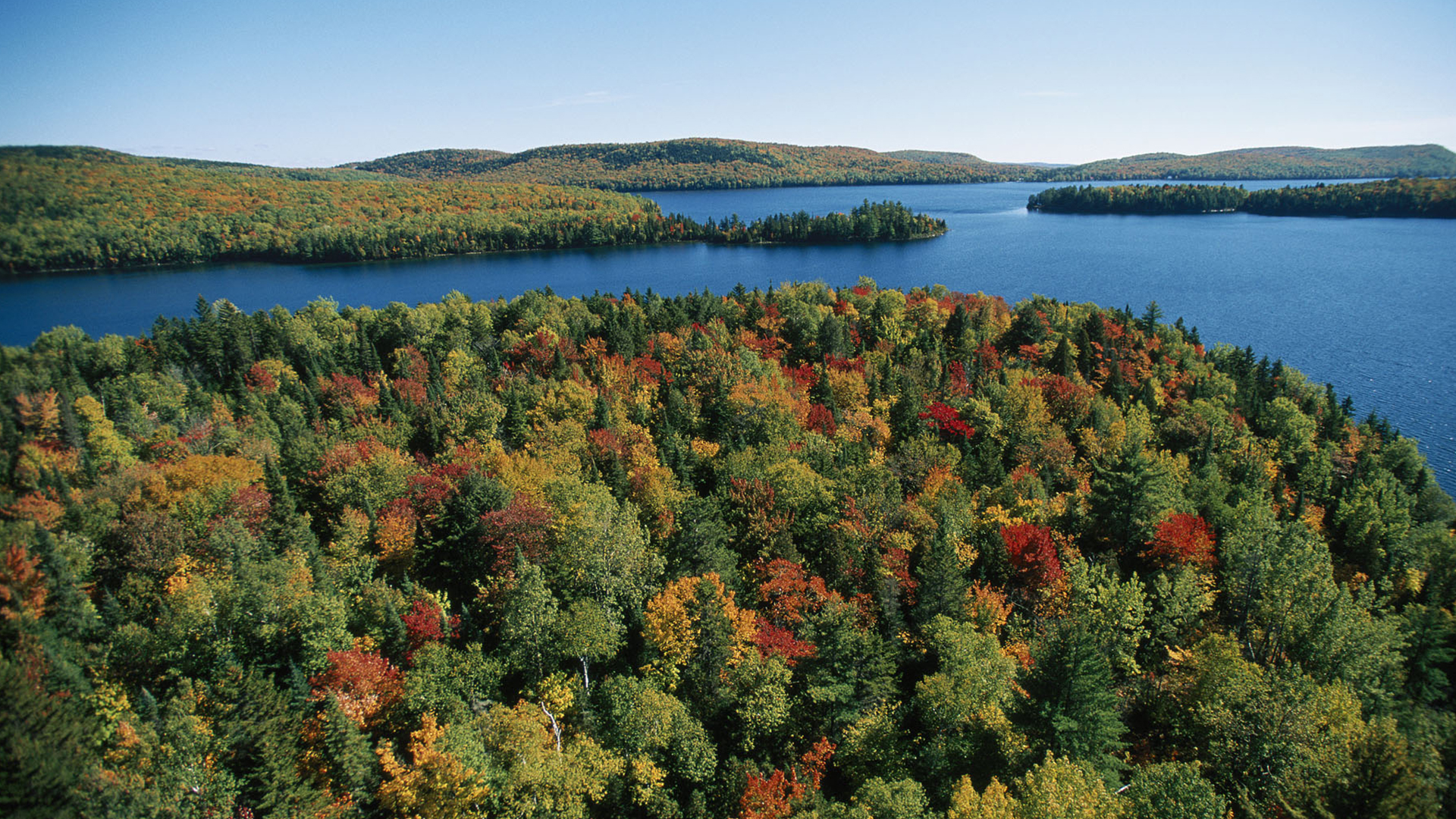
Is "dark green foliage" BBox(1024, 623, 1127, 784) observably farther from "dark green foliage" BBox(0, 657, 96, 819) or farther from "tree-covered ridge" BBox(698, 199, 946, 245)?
"tree-covered ridge" BBox(698, 199, 946, 245)

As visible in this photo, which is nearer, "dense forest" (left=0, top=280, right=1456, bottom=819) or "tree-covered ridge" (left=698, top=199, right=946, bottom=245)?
"dense forest" (left=0, top=280, right=1456, bottom=819)

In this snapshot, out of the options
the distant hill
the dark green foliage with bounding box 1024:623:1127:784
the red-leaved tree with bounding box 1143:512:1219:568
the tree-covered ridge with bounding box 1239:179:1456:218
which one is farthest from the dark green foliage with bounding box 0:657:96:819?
the tree-covered ridge with bounding box 1239:179:1456:218

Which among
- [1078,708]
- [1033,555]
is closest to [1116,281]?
[1033,555]

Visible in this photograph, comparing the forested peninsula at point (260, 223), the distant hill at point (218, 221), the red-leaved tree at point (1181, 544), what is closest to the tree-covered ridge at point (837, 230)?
A: the forested peninsula at point (260, 223)

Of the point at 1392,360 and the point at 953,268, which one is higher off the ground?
the point at 953,268

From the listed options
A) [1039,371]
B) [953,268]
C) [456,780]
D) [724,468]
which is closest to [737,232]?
[953,268]

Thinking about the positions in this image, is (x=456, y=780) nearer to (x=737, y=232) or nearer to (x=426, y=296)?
(x=426, y=296)
